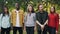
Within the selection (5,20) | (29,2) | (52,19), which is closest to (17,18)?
(5,20)

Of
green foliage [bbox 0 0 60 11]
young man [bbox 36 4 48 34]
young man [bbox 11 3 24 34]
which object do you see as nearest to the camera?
young man [bbox 36 4 48 34]

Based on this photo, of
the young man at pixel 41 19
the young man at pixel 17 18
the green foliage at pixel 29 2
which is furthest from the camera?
the green foliage at pixel 29 2

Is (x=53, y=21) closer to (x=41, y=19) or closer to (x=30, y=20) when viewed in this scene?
(x=41, y=19)

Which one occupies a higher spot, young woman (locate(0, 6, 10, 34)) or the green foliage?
the green foliage

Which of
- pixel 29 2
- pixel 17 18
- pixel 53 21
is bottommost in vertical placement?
pixel 53 21

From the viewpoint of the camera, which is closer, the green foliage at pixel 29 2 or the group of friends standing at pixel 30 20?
the group of friends standing at pixel 30 20

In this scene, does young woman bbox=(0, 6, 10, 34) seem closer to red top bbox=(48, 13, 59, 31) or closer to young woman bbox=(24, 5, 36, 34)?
young woman bbox=(24, 5, 36, 34)

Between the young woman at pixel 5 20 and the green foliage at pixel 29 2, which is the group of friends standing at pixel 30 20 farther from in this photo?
the green foliage at pixel 29 2

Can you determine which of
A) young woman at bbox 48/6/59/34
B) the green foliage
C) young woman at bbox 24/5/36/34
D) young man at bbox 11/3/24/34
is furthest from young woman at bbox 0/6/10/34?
the green foliage

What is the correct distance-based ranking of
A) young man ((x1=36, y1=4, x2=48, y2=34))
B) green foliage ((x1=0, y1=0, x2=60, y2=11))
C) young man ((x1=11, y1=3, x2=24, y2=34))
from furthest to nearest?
green foliage ((x1=0, y1=0, x2=60, y2=11))
young man ((x1=11, y1=3, x2=24, y2=34))
young man ((x1=36, y1=4, x2=48, y2=34))

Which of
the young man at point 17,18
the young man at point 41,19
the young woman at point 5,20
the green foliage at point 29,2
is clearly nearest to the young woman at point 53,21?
the young man at point 41,19

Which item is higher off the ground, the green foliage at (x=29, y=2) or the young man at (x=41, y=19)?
the green foliage at (x=29, y=2)

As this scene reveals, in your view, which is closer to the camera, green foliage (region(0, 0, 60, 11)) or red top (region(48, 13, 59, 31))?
red top (region(48, 13, 59, 31))

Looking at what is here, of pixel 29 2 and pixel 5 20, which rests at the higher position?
pixel 29 2
